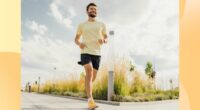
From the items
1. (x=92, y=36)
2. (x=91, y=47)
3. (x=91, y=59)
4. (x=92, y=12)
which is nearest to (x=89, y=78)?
(x=91, y=59)

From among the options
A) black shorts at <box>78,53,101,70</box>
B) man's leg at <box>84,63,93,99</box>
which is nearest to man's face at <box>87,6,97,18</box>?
black shorts at <box>78,53,101,70</box>

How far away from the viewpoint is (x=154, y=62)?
5.88 m

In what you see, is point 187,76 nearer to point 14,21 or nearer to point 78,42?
point 78,42

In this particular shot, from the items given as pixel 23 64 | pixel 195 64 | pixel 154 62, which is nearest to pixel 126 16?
pixel 154 62

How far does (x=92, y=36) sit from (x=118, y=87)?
1.16 meters

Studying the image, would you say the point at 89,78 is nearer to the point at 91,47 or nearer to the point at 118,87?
the point at 91,47

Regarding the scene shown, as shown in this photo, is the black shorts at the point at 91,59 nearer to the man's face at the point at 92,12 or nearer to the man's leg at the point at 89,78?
the man's leg at the point at 89,78

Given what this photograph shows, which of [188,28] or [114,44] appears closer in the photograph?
[188,28]

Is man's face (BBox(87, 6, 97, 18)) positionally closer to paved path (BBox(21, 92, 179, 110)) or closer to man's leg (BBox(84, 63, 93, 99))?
man's leg (BBox(84, 63, 93, 99))

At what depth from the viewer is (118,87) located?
5.99m

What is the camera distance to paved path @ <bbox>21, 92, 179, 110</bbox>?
527cm

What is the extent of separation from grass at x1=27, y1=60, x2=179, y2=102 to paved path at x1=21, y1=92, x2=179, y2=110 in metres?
0.16

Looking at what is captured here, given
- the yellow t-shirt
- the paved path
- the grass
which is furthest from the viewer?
the grass

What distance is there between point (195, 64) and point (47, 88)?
2383 mm
